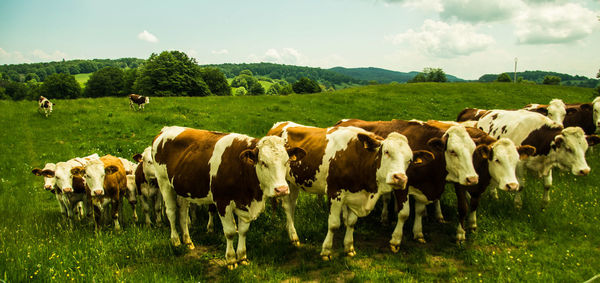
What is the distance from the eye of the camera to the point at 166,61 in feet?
179

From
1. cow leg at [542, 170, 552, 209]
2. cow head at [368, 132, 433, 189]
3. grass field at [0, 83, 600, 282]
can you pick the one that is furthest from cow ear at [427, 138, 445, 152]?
cow leg at [542, 170, 552, 209]

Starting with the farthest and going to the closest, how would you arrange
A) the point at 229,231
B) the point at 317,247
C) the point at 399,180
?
the point at 317,247, the point at 229,231, the point at 399,180

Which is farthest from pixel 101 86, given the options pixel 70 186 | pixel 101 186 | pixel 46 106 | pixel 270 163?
pixel 270 163

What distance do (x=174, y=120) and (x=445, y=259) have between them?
19132 millimetres

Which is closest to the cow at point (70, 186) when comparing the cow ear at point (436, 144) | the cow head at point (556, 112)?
the cow ear at point (436, 144)

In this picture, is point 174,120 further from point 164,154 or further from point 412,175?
point 412,175

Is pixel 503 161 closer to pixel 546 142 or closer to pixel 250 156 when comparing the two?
pixel 546 142

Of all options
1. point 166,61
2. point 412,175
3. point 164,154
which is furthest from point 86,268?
point 166,61

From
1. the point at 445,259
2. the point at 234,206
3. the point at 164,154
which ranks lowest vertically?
the point at 445,259

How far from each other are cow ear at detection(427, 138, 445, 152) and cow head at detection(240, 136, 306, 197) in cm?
304

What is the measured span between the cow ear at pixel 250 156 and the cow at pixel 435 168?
3125mm

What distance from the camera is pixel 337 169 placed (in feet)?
20.1

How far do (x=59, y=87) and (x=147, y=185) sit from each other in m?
74.8

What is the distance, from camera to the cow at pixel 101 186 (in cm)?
763
